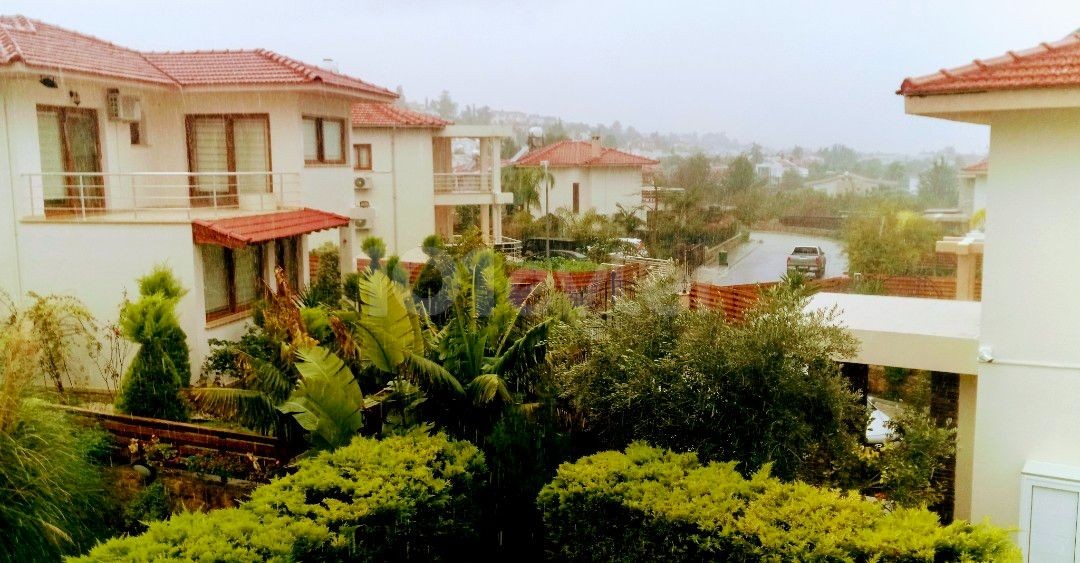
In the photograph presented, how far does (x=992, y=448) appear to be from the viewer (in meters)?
9.91

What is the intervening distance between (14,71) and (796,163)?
1760 inches

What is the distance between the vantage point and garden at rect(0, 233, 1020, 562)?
7261 mm

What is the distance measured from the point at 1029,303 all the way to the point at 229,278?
14.2m

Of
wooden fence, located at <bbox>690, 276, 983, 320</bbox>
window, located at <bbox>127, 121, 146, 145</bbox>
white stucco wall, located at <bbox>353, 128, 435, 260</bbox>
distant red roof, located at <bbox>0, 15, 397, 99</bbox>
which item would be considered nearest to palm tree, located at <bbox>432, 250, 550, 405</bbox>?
distant red roof, located at <bbox>0, 15, 397, 99</bbox>

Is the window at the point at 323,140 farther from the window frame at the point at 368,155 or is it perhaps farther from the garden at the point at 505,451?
the window frame at the point at 368,155

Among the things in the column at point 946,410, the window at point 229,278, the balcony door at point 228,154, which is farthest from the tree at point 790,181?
the column at point 946,410

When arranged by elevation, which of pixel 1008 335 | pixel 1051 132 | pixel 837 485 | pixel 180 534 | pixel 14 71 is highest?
pixel 14 71

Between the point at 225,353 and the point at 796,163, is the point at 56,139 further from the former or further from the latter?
the point at 796,163

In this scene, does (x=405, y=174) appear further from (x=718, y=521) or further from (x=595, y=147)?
→ (x=718, y=521)

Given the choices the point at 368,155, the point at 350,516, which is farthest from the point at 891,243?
the point at 350,516

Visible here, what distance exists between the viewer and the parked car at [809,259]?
33.6 m

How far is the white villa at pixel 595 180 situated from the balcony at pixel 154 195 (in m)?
20.2

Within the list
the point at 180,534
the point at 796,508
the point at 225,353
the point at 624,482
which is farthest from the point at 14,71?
the point at 796,508

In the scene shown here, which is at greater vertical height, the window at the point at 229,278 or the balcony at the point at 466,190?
the balcony at the point at 466,190
